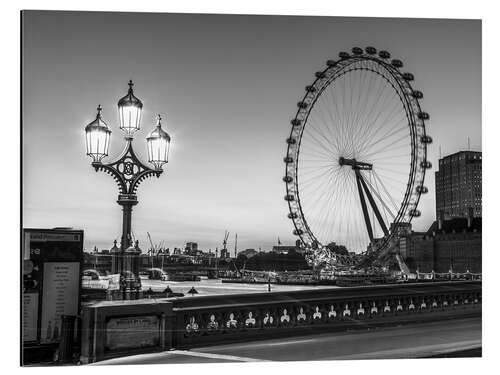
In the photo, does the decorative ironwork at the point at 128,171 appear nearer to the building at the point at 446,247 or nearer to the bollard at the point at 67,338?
the bollard at the point at 67,338

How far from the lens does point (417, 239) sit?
425 inches

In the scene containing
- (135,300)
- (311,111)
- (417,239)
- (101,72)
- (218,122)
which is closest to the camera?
(135,300)

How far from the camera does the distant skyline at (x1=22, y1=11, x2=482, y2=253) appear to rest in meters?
8.57

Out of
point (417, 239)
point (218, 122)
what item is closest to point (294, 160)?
point (218, 122)

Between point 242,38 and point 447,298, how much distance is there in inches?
197

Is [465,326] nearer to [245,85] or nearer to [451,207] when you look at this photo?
[451,207]

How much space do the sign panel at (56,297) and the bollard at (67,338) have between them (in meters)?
0.23

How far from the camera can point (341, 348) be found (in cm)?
894

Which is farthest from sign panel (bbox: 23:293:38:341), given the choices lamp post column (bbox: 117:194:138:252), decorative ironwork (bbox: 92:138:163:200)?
decorative ironwork (bbox: 92:138:163:200)

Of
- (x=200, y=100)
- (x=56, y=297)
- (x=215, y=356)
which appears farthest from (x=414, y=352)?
(x=56, y=297)

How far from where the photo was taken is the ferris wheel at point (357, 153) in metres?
10.1

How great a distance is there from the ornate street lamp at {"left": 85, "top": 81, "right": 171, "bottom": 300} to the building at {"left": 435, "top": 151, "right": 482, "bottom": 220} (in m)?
4.27

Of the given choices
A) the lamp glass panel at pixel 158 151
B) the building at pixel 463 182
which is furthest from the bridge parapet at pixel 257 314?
the lamp glass panel at pixel 158 151

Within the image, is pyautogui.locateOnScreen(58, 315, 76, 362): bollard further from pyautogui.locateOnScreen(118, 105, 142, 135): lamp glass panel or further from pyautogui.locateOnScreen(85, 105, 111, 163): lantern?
pyautogui.locateOnScreen(118, 105, 142, 135): lamp glass panel
